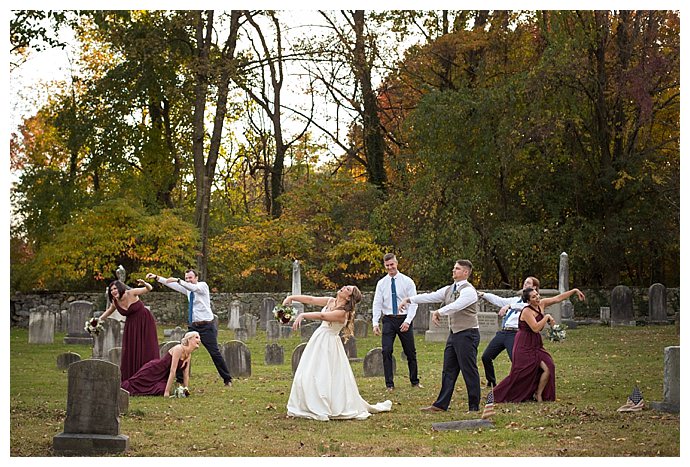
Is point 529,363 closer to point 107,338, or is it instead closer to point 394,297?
point 394,297

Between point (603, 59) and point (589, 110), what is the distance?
150 centimetres

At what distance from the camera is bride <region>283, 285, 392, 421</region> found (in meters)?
10.1

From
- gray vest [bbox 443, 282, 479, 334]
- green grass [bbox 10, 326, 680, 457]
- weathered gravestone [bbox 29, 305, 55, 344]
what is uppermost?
gray vest [bbox 443, 282, 479, 334]

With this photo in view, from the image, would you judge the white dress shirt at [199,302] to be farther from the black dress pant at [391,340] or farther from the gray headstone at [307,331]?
the gray headstone at [307,331]

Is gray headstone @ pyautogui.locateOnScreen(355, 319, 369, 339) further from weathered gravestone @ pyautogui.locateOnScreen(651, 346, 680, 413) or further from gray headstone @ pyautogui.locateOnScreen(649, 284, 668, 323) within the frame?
weathered gravestone @ pyautogui.locateOnScreen(651, 346, 680, 413)

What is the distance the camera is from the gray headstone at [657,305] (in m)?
24.5

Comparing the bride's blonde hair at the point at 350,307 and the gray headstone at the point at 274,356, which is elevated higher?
the bride's blonde hair at the point at 350,307

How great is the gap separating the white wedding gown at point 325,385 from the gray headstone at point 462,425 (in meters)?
1.01

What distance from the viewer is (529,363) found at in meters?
11.1

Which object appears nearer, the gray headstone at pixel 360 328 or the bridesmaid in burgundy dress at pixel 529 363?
the bridesmaid in burgundy dress at pixel 529 363

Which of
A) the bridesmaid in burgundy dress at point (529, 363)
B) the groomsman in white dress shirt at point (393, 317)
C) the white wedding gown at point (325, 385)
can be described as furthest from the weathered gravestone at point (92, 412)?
the bridesmaid in burgundy dress at point (529, 363)

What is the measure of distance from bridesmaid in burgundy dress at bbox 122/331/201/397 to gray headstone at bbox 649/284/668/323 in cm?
1565

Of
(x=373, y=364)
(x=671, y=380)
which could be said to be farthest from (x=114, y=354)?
(x=671, y=380)

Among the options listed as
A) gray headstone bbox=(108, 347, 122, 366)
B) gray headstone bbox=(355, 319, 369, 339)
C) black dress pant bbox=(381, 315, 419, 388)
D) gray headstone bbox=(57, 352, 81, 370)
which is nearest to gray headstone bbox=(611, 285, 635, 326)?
gray headstone bbox=(355, 319, 369, 339)
